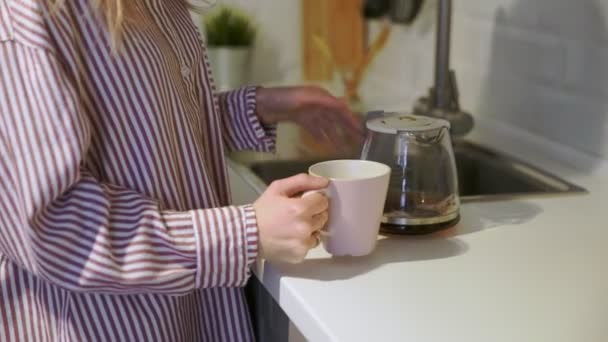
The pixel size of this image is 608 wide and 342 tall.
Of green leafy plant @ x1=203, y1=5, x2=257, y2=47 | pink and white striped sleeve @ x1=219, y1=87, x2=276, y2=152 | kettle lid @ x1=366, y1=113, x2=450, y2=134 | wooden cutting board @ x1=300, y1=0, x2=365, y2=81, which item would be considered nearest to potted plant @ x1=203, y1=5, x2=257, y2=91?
green leafy plant @ x1=203, y1=5, x2=257, y2=47

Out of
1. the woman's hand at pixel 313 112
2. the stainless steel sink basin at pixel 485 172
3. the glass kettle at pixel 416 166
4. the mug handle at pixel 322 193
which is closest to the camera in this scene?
the mug handle at pixel 322 193

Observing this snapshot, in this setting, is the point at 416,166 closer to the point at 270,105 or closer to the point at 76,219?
the point at 270,105

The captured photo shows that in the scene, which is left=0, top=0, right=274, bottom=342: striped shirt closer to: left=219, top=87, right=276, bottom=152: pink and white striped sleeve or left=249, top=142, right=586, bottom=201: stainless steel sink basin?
left=219, top=87, right=276, bottom=152: pink and white striped sleeve

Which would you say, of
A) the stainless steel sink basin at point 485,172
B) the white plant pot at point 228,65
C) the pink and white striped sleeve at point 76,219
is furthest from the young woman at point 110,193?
the white plant pot at point 228,65

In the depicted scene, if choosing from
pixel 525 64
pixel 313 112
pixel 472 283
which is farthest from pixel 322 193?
pixel 525 64

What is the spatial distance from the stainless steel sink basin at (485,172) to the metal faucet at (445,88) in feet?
0.15

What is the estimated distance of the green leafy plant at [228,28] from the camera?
70.6 inches

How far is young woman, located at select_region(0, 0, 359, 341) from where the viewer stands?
2.32 feet

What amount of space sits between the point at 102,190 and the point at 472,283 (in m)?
0.36

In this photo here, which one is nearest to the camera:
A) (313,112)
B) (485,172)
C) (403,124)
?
(403,124)

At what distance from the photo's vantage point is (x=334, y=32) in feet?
6.09

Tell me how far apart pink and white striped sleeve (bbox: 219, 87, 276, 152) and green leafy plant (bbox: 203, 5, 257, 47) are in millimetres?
747

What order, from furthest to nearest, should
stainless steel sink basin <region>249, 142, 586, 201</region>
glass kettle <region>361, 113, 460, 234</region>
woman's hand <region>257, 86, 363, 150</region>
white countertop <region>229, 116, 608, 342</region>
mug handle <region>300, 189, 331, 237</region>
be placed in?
stainless steel sink basin <region>249, 142, 586, 201</region>
woman's hand <region>257, 86, 363, 150</region>
glass kettle <region>361, 113, 460, 234</region>
mug handle <region>300, 189, 331, 237</region>
white countertop <region>229, 116, 608, 342</region>

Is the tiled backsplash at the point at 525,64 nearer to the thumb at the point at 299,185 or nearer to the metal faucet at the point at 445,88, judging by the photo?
the metal faucet at the point at 445,88
